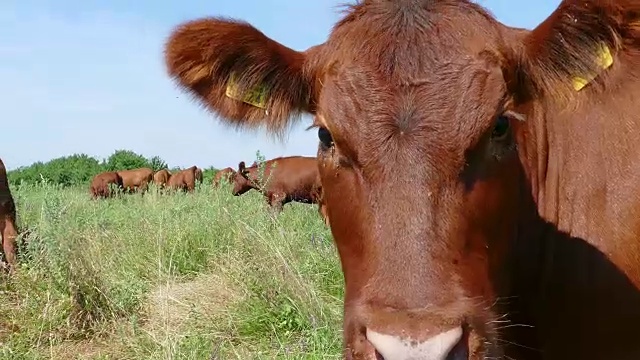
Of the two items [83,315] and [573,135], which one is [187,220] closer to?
[83,315]

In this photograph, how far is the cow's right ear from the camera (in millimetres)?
2885

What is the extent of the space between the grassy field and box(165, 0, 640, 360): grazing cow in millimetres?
2131

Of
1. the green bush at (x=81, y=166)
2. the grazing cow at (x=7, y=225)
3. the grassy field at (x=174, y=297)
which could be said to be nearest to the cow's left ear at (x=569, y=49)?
the grassy field at (x=174, y=297)

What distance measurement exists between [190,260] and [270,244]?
65.0 inches

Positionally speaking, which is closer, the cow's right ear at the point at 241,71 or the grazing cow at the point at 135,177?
the cow's right ear at the point at 241,71

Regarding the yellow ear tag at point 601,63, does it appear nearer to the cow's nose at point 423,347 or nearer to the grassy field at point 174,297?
the cow's nose at point 423,347

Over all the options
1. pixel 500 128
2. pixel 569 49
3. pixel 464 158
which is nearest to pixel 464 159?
pixel 464 158

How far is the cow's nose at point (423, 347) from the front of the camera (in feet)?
6.39

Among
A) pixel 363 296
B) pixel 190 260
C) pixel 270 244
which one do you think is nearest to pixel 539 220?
pixel 363 296

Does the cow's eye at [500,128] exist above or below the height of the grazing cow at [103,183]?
above

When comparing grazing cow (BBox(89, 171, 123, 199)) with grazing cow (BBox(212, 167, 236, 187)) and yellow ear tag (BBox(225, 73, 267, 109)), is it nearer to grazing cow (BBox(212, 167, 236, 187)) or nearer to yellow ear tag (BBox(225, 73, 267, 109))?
grazing cow (BBox(212, 167, 236, 187))

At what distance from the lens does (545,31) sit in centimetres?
272

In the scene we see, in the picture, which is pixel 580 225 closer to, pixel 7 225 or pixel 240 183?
pixel 7 225

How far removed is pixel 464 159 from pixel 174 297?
467 centimetres
